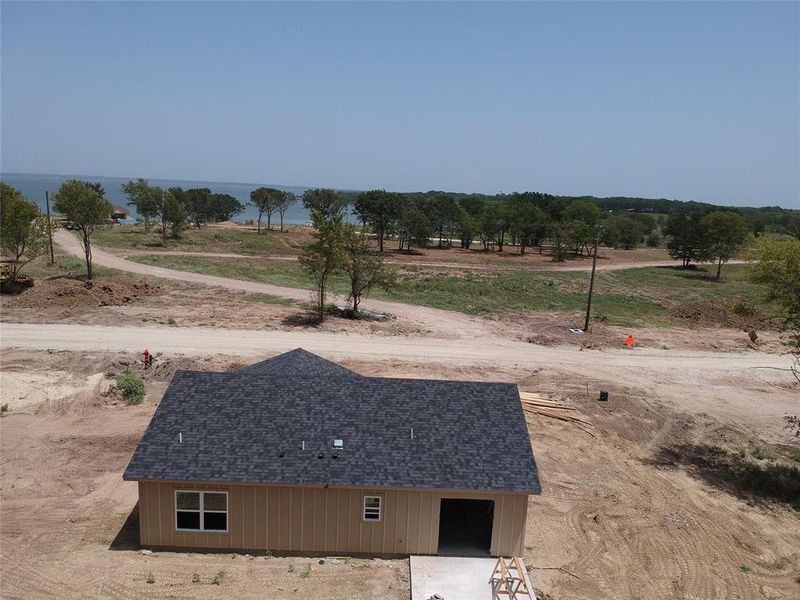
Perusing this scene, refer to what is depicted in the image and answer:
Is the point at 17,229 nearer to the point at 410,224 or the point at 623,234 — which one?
the point at 410,224

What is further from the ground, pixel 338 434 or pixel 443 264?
pixel 338 434

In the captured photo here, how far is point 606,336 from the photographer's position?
3734cm

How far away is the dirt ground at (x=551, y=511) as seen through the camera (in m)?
13.6

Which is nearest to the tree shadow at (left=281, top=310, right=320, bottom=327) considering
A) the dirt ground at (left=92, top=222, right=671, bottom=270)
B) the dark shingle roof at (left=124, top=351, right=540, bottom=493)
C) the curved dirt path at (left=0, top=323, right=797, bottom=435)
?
the curved dirt path at (left=0, top=323, right=797, bottom=435)

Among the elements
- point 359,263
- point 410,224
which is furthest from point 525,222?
point 359,263

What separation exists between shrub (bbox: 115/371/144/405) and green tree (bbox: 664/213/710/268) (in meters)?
65.2

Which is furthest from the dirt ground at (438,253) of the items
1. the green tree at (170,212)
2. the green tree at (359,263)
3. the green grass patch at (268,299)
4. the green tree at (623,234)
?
the green tree at (359,263)

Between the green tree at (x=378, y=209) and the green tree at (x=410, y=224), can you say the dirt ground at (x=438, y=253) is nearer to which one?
the green tree at (x=410, y=224)

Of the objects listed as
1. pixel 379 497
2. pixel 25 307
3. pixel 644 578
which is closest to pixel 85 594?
pixel 379 497

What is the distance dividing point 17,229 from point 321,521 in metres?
→ 36.4

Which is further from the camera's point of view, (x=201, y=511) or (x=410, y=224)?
(x=410, y=224)

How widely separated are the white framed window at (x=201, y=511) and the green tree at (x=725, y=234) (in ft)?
218

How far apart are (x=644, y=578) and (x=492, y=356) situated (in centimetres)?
1785

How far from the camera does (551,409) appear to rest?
25.2m
